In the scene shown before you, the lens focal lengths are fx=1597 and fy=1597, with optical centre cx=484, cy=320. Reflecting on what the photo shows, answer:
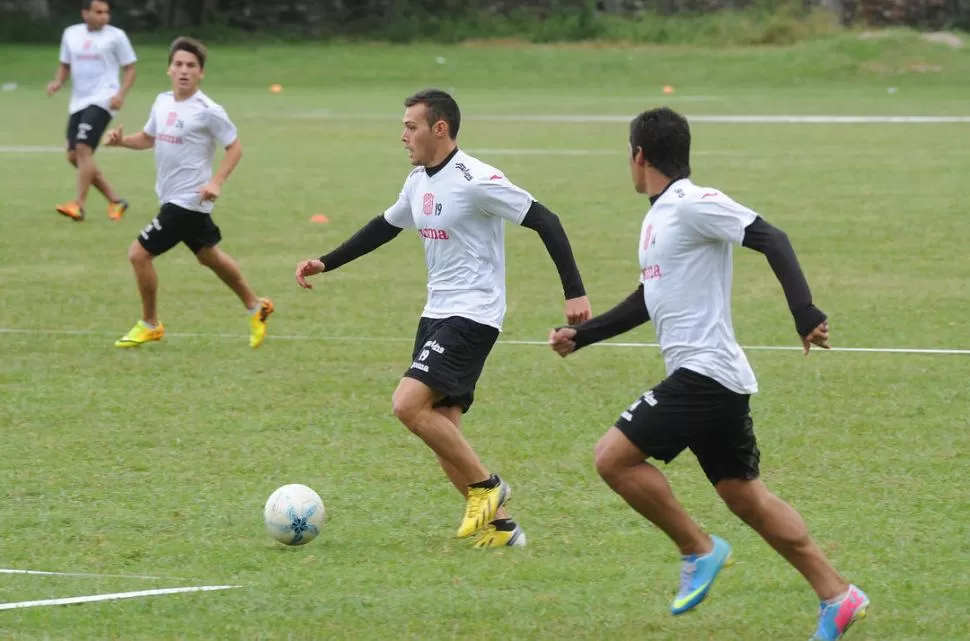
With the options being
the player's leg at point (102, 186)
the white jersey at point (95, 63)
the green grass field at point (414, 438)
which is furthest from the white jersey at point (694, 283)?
the white jersey at point (95, 63)

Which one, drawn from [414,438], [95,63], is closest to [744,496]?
[414,438]

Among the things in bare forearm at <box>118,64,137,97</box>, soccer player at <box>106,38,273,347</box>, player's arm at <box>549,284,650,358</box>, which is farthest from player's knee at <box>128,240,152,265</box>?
bare forearm at <box>118,64,137,97</box>

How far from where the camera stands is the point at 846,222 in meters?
16.4

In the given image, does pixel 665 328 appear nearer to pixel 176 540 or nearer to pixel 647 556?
pixel 647 556

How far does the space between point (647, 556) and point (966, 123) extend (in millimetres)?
20960

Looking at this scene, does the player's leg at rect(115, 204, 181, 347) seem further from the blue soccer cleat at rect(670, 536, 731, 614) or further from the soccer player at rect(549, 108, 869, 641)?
the blue soccer cleat at rect(670, 536, 731, 614)

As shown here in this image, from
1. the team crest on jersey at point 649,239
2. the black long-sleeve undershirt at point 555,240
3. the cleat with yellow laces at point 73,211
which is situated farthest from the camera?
the cleat with yellow laces at point 73,211

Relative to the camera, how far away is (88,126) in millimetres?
17328

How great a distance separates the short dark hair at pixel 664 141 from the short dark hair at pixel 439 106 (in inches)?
57.2

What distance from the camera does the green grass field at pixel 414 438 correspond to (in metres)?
5.93

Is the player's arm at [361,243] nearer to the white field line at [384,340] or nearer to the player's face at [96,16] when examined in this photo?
the white field line at [384,340]

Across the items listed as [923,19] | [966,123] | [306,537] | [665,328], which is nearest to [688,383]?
[665,328]

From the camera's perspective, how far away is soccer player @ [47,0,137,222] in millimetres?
17266

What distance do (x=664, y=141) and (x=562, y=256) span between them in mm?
1246
